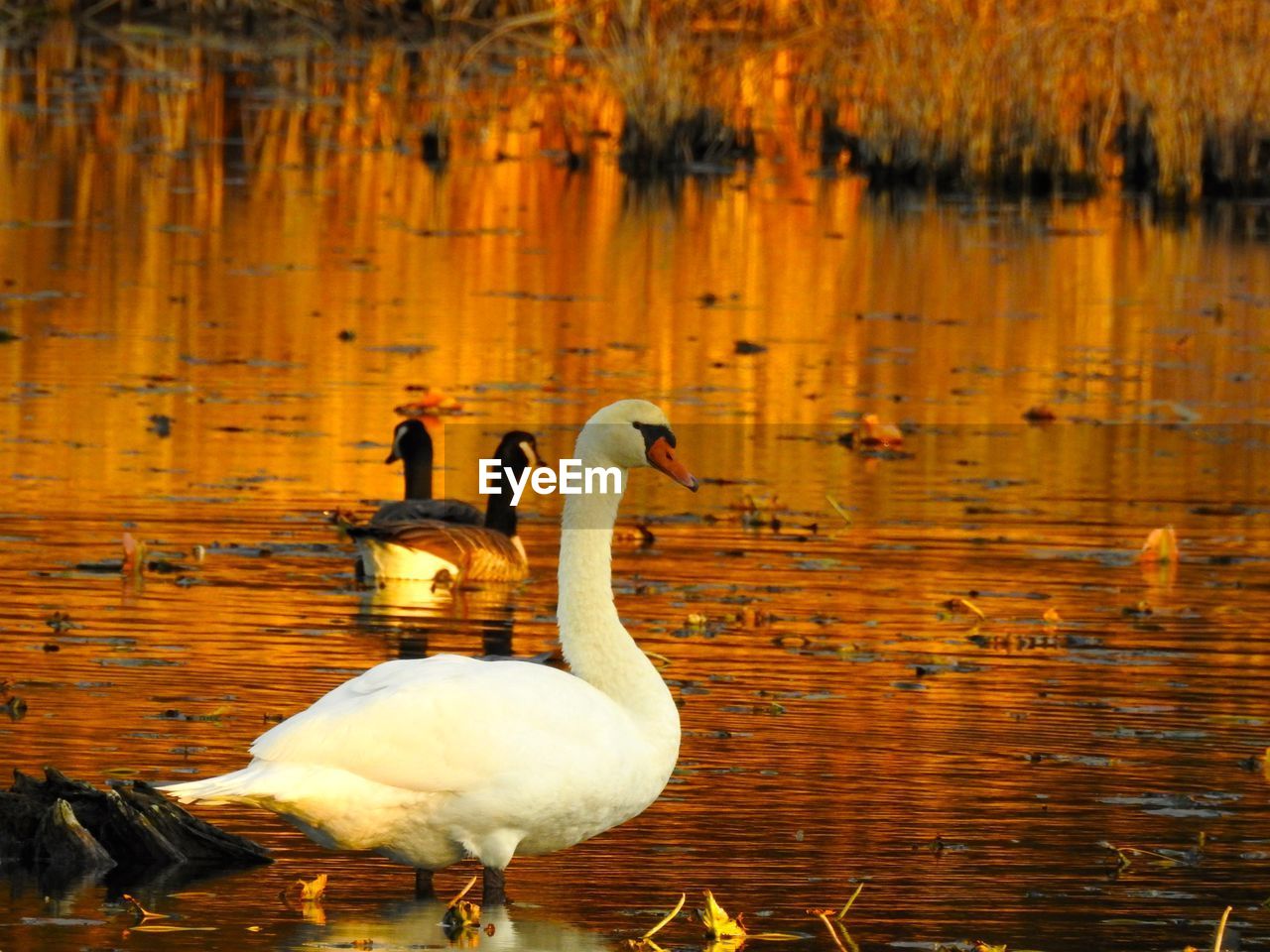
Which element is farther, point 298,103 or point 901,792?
point 298,103

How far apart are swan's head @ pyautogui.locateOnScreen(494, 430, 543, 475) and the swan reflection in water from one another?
25.6ft

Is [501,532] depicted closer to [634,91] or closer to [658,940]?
[658,940]

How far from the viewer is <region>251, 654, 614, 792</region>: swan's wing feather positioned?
26.1 ft

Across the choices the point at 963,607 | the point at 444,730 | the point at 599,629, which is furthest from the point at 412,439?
the point at 444,730

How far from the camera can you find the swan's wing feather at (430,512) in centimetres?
1505

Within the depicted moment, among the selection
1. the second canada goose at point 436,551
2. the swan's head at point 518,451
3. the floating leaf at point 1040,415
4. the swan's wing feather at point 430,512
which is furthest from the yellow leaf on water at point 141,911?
the floating leaf at point 1040,415

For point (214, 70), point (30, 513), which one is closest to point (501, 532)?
point (30, 513)

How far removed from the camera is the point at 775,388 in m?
20.5

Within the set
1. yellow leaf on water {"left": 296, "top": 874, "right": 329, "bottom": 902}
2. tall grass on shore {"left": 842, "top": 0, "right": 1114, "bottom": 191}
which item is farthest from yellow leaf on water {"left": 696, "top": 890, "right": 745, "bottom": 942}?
tall grass on shore {"left": 842, "top": 0, "right": 1114, "bottom": 191}

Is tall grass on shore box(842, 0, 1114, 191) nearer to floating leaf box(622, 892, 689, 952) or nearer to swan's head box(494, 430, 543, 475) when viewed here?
swan's head box(494, 430, 543, 475)

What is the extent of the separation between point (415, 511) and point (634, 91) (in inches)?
813

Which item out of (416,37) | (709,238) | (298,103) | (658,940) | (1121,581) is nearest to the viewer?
(658,940)

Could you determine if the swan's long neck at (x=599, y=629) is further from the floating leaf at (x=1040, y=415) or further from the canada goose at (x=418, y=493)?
the floating leaf at (x=1040, y=415)

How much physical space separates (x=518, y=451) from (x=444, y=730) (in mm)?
8042
